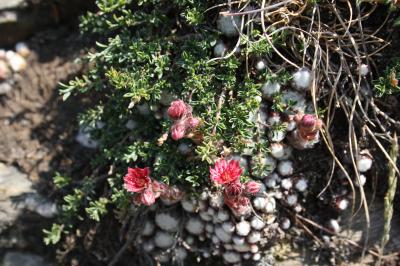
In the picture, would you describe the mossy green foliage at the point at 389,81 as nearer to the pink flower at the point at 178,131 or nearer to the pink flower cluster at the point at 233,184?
the pink flower cluster at the point at 233,184

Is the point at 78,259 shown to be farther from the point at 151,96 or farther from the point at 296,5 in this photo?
the point at 296,5

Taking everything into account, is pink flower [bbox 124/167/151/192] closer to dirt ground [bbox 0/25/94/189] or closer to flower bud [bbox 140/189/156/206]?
flower bud [bbox 140/189/156/206]

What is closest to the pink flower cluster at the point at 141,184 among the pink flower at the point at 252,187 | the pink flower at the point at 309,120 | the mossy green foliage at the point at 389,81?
the pink flower at the point at 252,187

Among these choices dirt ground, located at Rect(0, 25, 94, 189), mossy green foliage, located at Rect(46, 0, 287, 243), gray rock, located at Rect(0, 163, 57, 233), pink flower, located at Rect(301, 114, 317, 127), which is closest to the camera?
pink flower, located at Rect(301, 114, 317, 127)

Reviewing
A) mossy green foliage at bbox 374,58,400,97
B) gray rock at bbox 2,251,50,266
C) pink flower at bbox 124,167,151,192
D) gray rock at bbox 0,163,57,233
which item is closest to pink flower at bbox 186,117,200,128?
pink flower at bbox 124,167,151,192

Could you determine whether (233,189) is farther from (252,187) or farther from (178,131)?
(178,131)
